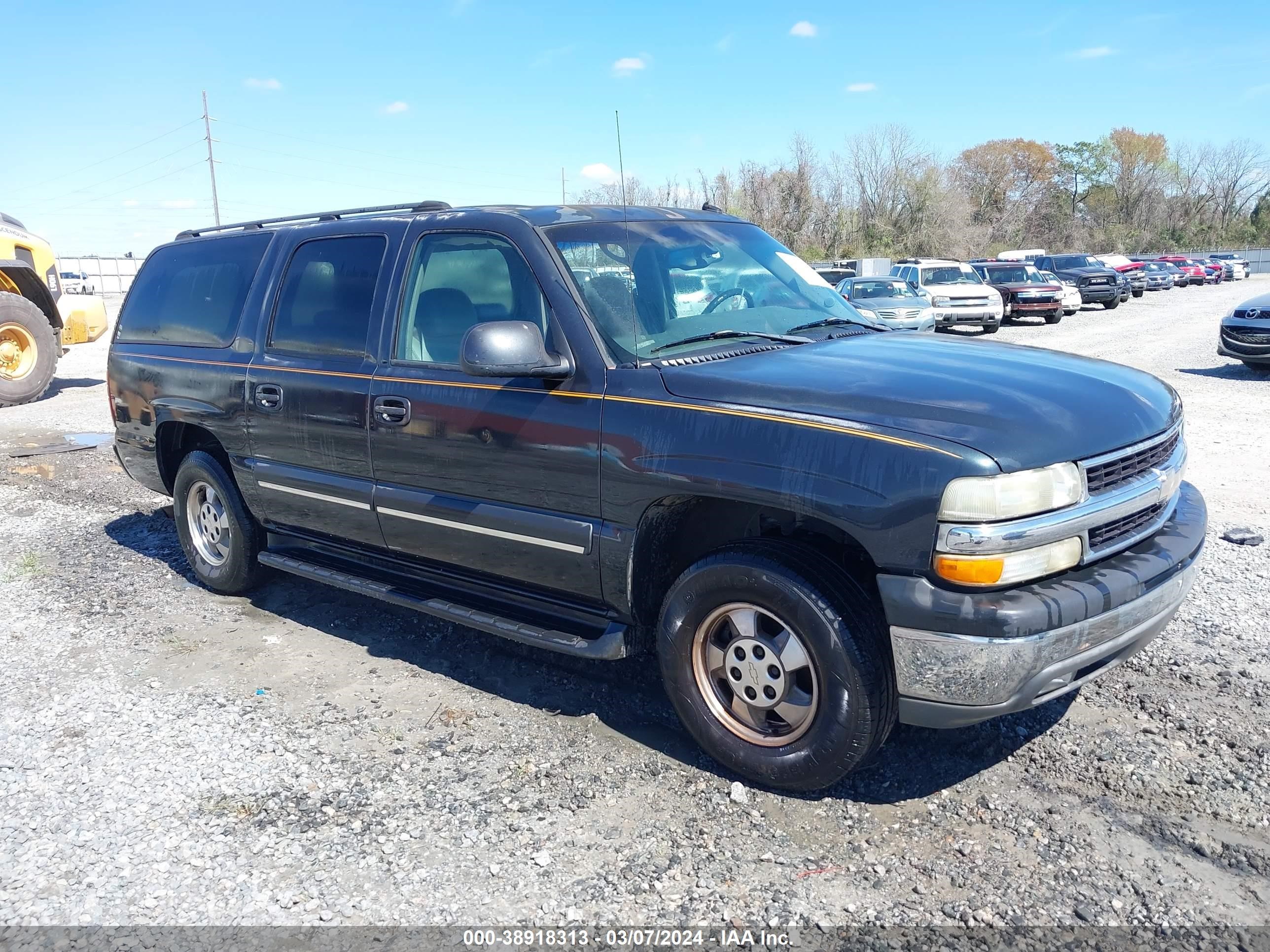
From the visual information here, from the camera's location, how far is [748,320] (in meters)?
3.98

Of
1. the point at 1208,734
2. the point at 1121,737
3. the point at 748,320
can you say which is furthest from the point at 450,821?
the point at 1208,734

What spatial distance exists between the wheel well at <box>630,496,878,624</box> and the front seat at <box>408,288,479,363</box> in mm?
1186

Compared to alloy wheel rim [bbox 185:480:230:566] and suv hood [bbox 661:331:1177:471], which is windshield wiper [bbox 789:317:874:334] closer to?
suv hood [bbox 661:331:1177:471]

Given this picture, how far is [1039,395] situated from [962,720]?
1.09 meters

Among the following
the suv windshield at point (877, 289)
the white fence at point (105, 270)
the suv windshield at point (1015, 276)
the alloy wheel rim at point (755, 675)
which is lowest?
Answer: the alloy wheel rim at point (755, 675)

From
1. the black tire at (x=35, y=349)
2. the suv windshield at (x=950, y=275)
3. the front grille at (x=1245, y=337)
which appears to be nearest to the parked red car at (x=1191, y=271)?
the suv windshield at (x=950, y=275)

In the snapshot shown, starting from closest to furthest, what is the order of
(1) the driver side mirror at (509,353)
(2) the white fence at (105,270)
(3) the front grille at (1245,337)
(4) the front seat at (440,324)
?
(1) the driver side mirror at (509,353) < (4) the front seat at (440,324) < (3) the front grille at (1245,337) < (2) the white fence at (105,270)

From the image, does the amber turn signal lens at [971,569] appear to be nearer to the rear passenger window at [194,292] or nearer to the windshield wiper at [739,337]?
the windshield wiper at [739,337]

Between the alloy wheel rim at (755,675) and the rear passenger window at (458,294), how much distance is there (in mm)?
1344

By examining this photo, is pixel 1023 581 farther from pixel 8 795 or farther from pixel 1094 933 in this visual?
pixel 8 795

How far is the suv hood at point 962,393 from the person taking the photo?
2908 millimetres

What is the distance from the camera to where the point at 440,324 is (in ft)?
13.5

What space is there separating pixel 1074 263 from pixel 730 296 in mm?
32568

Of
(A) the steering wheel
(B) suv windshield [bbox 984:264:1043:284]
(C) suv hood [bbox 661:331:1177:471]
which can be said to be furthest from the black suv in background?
(C) suv hood [bbox 661:331:1177:471]
